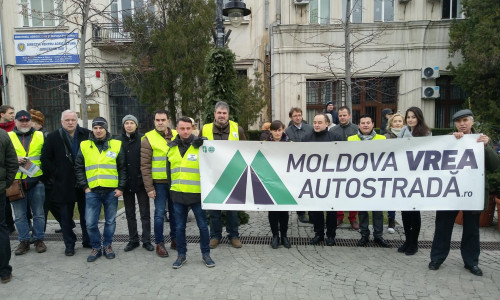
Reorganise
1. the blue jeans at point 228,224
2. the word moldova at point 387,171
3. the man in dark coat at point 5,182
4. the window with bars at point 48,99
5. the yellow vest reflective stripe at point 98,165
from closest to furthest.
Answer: the man in dark coat at point 5,182, the word moldova at point 387,171, the yellow vest reflective stripe at point 98,165, the blue jeans at point 228,224, the window with bars at point 48,99

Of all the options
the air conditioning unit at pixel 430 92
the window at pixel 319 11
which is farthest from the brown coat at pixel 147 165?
the air conditioning unit at pixel 430 92

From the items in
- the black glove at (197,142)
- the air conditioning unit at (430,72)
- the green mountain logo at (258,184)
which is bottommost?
the green mountain logo at (258,184)

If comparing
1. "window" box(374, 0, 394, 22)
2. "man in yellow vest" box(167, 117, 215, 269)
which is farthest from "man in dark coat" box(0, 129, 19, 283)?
"window" box(374, 0, 394, 22)

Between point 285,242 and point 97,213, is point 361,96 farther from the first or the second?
point 97,213

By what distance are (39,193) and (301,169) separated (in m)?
4.10

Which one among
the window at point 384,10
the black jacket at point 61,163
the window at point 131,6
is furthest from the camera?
the window at point 384,10

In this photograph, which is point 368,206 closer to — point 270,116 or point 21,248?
point 21,248

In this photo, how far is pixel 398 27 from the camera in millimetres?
15867

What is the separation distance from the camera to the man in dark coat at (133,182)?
5516 millimetres

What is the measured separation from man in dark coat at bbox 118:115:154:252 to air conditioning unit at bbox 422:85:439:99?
1416 centimetres

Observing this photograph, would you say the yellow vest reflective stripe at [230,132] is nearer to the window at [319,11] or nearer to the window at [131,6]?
the window at [131,6]

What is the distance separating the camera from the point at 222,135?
18.7ft

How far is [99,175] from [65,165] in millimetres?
689

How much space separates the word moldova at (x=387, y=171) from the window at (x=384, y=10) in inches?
518
